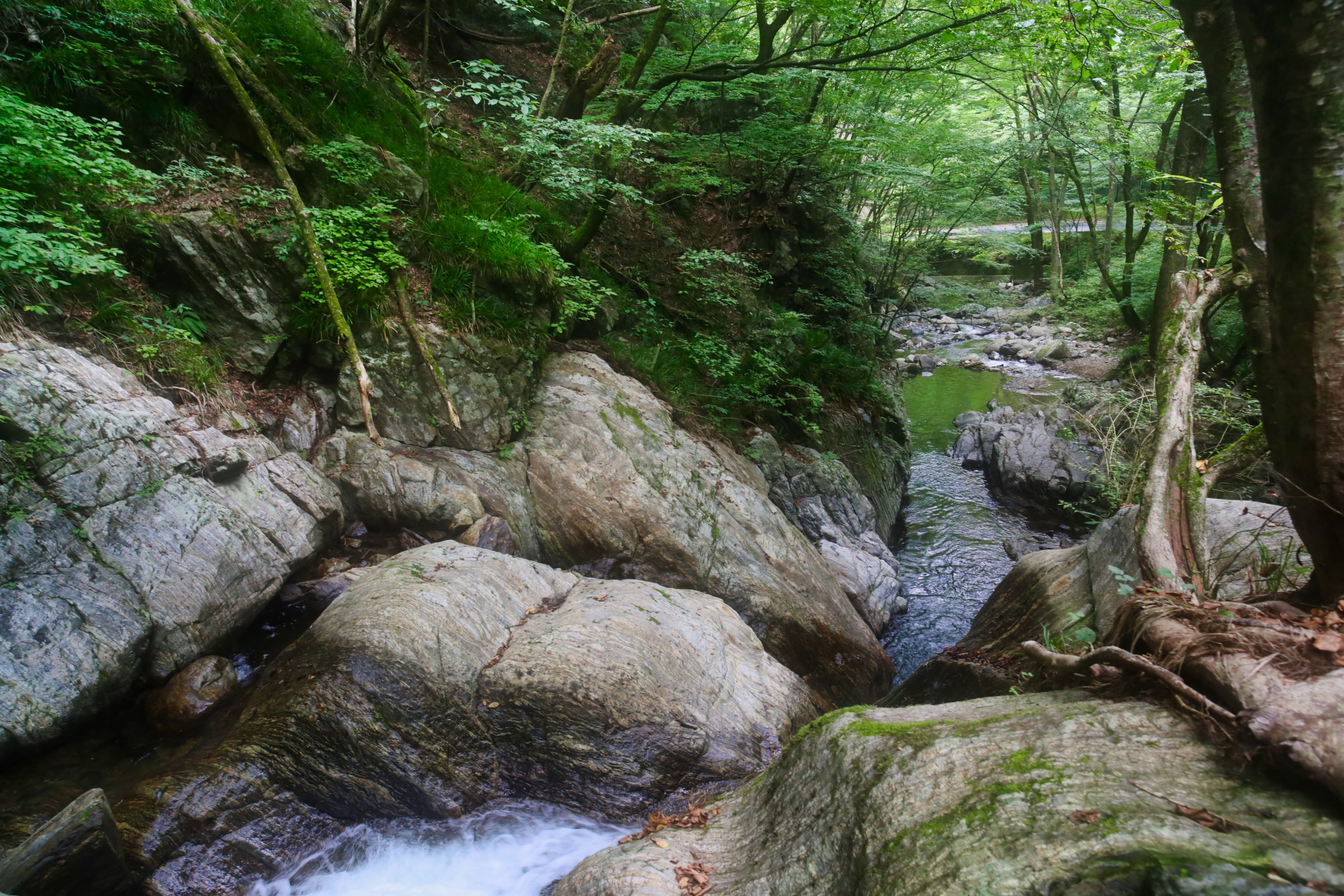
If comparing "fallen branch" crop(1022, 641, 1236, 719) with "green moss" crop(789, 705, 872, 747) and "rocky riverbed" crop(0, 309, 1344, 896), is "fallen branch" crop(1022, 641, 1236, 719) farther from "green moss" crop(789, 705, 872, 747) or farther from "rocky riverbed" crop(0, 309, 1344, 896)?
"green moss" crop(789, 705, 872, 747)

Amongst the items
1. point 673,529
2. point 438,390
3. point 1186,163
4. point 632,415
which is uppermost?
point 1186,163

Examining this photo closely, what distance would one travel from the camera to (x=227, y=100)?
6191 mm

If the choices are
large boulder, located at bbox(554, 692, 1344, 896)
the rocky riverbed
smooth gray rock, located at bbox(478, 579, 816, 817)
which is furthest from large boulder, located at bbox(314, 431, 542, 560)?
large boulder, located at bbox(554, 692, 1344, 896)

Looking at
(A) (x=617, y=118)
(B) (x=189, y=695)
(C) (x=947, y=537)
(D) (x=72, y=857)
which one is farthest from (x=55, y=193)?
(C) (x=947, y=537)

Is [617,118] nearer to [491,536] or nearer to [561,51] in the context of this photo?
[561,51]

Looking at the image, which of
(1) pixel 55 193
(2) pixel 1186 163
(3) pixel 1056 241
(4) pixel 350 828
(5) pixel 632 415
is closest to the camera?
(4) pixel 350 828

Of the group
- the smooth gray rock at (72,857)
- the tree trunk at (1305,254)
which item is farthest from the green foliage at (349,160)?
the tree trunk at (1305,254)

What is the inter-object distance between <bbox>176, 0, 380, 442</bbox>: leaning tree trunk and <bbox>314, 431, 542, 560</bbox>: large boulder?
0.88ft

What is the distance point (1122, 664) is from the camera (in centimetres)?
297

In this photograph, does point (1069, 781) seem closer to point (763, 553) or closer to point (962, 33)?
point (763, 553)

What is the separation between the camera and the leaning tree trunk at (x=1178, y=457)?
12.2ft

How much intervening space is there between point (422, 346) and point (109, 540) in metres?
3.04

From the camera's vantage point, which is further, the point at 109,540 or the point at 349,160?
the point at 349,160

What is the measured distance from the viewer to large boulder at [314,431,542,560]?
573 centimetres
